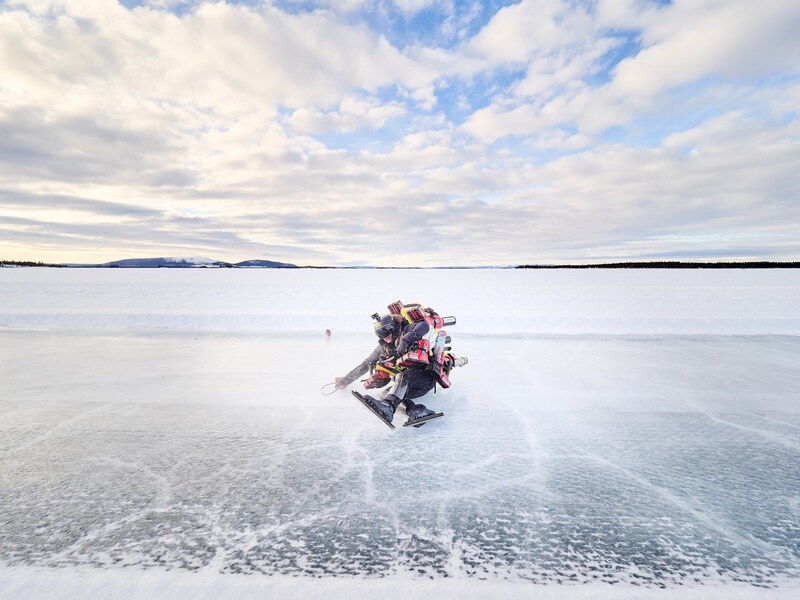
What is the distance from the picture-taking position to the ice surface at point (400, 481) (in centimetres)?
205

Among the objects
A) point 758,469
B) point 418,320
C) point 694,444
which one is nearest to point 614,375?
point 694,444

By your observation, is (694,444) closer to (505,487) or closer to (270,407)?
(505,487)

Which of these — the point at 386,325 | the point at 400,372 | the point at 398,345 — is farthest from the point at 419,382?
the point at 386,325

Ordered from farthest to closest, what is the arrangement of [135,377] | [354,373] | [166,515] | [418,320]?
[135,377], [354,373], [418,320], [166,515]

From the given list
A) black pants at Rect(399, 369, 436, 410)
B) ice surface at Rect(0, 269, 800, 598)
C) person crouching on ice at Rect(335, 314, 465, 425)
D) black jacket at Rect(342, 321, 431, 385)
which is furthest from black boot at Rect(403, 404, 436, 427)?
black jacket at Rect(342, 321, 431, 385)

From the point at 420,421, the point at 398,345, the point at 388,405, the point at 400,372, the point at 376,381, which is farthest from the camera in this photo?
the point at 376,381

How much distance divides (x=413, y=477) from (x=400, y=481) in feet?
0.39

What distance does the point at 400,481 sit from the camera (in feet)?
9.75

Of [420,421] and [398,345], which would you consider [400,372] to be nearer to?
[398,345]

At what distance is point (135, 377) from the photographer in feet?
18.7

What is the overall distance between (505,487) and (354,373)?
8.76 feet

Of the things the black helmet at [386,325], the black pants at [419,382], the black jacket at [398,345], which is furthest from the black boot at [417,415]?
the black helmet at [386,325]

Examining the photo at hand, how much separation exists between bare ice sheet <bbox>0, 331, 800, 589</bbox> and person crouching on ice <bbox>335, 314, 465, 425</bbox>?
9.4 inches

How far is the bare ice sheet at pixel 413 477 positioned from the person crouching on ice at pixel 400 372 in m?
0.24
